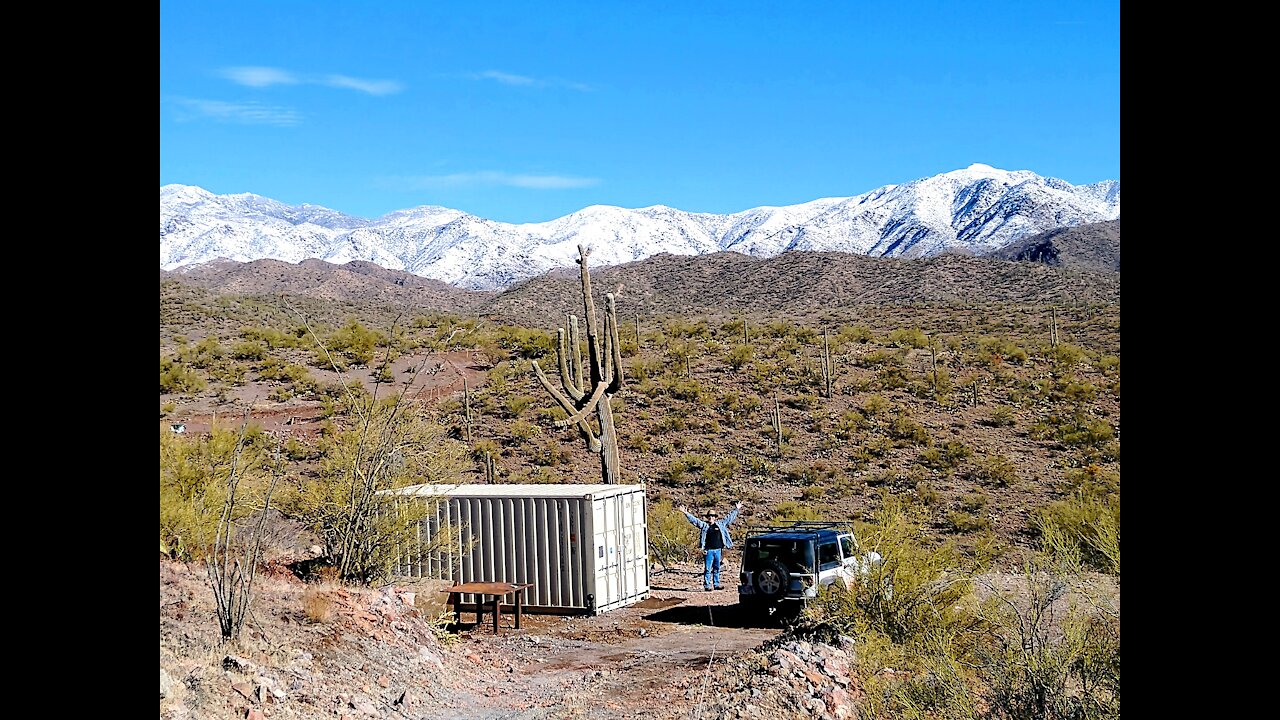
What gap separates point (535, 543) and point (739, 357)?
91.2 feet

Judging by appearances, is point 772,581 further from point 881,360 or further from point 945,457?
point 881,360

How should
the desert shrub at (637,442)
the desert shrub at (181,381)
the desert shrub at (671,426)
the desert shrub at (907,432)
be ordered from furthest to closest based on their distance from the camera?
the desert shrub at (181,381) → the desert shrub at (671,426) → the desert shrub at (637,442) → the desert shrub at (907,432)

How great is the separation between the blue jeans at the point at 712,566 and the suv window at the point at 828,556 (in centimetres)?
426

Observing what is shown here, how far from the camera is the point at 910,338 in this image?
157ft

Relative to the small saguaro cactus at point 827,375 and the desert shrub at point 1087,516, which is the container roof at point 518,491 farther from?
the small saguaro cactus at point 827,375

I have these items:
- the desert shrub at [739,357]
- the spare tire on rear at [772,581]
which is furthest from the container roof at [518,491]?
the desert shrub at [739,357]

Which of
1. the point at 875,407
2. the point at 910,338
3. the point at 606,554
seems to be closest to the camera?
the point at 606,554

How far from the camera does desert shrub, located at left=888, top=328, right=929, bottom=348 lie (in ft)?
156

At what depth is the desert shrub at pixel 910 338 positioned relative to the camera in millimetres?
47406

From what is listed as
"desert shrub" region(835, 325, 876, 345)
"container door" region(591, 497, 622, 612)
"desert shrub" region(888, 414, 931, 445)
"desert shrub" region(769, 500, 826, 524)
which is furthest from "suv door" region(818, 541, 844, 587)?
"desert shrub" region(835, 325, 876, 345)

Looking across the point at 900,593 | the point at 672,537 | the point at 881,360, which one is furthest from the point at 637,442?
the point at 900,593

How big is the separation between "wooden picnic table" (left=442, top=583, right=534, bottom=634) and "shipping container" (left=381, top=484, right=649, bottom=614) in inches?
17.9
